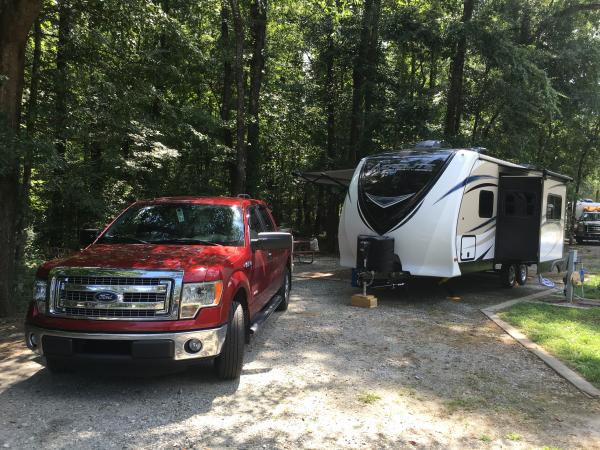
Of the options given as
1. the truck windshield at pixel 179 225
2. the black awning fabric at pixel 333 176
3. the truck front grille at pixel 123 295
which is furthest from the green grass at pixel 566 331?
the black awning fabric at pixel 333 176

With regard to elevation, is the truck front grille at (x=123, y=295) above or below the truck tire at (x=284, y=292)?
above

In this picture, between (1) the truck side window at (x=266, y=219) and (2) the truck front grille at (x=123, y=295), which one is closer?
(2) the truck front grille at (x=123, y=295)

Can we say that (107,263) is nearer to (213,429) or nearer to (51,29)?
(213,429)

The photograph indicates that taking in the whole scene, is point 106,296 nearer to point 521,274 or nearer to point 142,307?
point 142,307

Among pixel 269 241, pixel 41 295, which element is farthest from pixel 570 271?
pixel 41 295

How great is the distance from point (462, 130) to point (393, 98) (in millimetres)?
4046

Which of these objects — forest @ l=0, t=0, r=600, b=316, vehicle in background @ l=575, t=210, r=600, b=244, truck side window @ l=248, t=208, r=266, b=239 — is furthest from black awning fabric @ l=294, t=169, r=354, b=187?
vehicle in background @ l=575, t=210, r=600, b=244

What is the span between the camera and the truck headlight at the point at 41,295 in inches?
177

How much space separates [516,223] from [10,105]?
9.70m

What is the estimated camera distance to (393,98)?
1867 cm

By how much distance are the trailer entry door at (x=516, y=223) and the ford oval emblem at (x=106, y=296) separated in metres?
8.75

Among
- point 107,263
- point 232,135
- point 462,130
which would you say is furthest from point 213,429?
point 462,130

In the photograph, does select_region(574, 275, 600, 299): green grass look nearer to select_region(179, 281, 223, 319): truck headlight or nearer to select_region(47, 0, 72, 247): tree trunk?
select_region(179, 281, 223, 319): truck headlight

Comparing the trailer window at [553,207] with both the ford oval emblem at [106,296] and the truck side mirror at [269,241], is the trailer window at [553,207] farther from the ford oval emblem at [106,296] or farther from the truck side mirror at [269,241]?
the ford oval emblem at [106,296]
